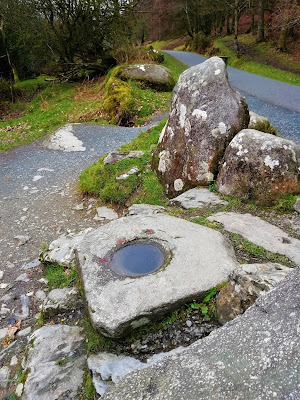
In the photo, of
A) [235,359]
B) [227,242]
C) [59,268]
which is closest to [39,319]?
[59,268]

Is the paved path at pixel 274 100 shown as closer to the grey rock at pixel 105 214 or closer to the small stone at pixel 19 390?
the grey rock at pixel 105 214

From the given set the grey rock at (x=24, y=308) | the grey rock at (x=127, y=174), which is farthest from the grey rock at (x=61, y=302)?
the grey rock at (x=127, y=174)

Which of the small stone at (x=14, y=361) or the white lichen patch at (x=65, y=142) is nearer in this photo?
the small stone at (x=14, y=361)

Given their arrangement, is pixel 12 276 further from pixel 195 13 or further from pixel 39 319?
pixel 195 13

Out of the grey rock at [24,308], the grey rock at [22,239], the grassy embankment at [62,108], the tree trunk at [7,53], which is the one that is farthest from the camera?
the tree trunk at [7,53]

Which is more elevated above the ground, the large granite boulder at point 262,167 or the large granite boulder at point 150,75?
the large granite boulder at point 262,167

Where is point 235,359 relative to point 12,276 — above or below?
above

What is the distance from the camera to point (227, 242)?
4324mm

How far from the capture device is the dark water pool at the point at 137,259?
3877mm

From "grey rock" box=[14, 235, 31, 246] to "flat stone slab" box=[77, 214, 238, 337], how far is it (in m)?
2.21

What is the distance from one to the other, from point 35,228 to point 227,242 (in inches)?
160

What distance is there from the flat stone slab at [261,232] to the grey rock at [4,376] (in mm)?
3191

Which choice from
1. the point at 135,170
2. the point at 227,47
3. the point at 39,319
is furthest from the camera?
the point at 227,47

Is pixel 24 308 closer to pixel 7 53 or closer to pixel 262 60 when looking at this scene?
pixel 7 53
